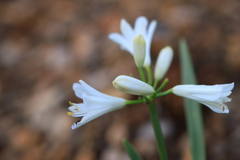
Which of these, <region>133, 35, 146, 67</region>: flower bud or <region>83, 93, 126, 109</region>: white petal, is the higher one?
<region>133, 35, 146, 67</region>: flower bud

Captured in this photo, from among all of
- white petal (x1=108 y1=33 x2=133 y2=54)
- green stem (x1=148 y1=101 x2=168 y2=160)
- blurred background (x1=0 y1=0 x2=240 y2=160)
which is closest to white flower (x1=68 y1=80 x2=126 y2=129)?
green stem (x1=148 y1=101 x2=168 y2=160)

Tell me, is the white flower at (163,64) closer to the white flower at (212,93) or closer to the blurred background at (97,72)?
the white flower at (212,93)

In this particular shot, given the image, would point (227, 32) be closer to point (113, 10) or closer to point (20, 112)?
point (113, 10)

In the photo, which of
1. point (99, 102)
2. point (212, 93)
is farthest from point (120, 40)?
point (212, 93)

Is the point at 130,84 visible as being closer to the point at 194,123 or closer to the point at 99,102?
the point at 99,102

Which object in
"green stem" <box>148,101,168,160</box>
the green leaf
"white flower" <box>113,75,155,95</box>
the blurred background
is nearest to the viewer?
"white flower" <box>113,75,155,95</box>

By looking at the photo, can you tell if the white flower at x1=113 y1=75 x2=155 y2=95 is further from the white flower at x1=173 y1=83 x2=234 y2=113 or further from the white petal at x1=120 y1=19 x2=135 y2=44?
the white petal at x1=120 y1=19 x2=135 y2=44

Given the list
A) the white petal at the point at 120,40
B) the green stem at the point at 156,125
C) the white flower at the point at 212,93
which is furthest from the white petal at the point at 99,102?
the white petal at the point at 120,40

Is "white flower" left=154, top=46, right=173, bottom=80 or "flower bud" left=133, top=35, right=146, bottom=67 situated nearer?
"flower bud" left=133, top=35, right=146, bottom=67

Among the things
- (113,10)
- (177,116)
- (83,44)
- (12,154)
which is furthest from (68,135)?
(113,10)
